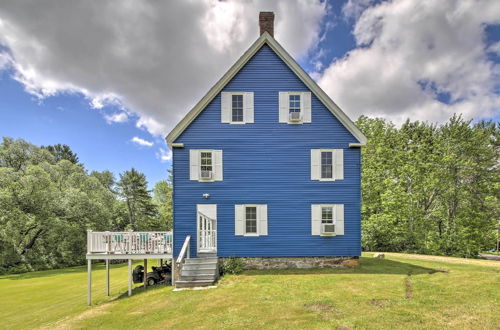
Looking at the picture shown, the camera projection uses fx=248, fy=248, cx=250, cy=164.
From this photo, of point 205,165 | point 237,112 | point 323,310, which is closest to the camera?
point 323,310

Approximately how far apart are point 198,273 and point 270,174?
18.1 ft

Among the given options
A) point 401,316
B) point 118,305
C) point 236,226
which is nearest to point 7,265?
point 118,305

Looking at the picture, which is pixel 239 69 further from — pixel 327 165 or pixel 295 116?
pixel 327 165

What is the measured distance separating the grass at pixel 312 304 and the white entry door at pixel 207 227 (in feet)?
6.46

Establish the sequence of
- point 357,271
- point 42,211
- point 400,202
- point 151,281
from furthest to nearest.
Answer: point 42,211, point 400,202, point 151,281, point 357,271

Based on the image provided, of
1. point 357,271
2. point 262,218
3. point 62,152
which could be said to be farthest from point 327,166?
point 62,152

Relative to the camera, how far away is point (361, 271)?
11398 mm

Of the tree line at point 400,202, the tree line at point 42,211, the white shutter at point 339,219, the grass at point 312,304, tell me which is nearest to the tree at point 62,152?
the tree line at point 42,211

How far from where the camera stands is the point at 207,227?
12.1 metres

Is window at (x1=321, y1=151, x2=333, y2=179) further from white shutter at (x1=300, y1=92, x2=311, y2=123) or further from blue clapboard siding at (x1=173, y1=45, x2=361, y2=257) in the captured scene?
white shutter at (x1=300, y1=92, x2=311, y2=123)

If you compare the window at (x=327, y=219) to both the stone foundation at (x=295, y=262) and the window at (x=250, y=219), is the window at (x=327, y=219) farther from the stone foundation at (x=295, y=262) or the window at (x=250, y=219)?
the window at (x=250, y=219)

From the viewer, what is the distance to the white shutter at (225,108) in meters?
12.5

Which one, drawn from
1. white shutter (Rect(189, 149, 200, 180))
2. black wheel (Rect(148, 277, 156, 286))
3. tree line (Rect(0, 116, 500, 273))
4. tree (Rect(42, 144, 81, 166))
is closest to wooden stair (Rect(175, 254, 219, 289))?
black wheel (Rect(148, 277, 156, 286))

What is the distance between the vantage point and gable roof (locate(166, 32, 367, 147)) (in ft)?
40.3
